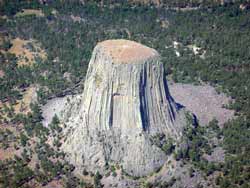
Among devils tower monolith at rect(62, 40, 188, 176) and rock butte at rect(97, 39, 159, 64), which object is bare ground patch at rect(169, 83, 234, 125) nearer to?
devils tower monolith at rect(62, 40, 188, 176)

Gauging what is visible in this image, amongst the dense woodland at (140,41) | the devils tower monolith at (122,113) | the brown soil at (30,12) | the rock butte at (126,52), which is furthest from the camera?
the brown soil at (30,12)

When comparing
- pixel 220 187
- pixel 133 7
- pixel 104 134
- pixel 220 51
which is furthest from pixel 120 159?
pixel 133 7

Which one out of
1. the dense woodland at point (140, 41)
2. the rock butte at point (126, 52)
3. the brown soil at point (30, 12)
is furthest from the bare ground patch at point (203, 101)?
the brown soil at point (30, 12)

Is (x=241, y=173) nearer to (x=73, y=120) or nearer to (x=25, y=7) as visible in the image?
(x=73, y=120)

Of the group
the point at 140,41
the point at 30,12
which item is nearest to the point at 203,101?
the point at 140,41

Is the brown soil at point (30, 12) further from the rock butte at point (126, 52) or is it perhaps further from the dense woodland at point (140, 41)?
the rock butte at point (126, 52)

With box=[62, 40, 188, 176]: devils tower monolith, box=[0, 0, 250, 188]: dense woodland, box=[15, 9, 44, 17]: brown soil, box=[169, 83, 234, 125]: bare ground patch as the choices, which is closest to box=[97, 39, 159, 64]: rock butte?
box=[62, 40, 188, 176]: devils tower monolith
